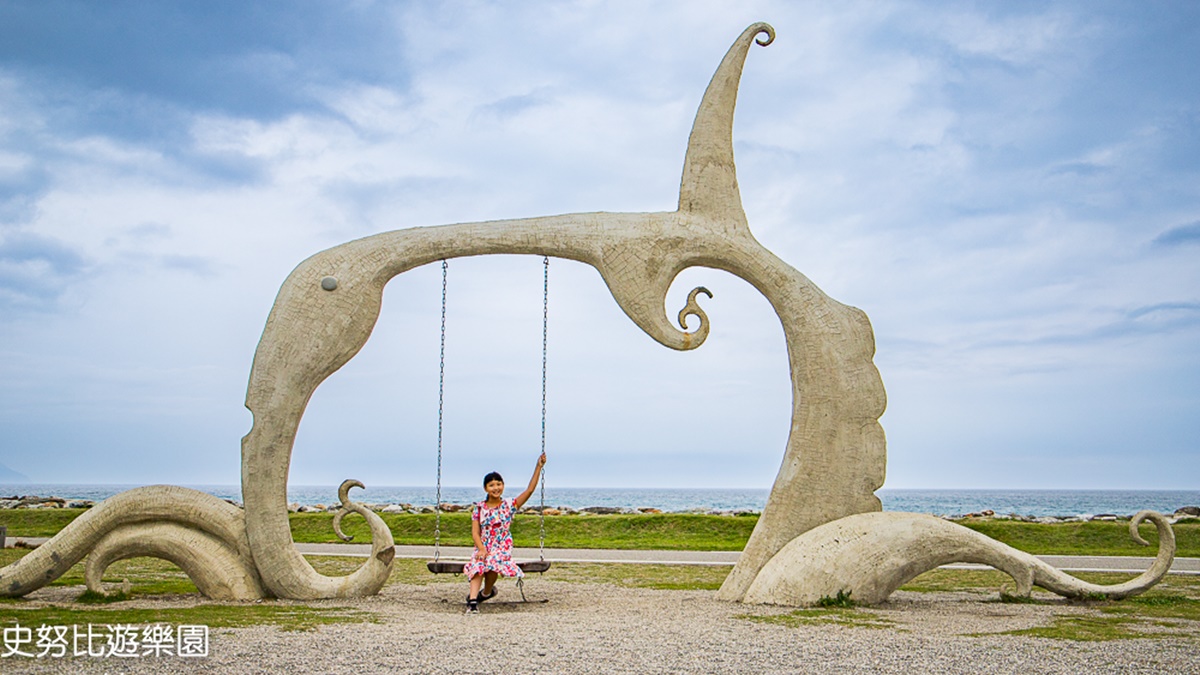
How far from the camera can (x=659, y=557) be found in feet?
44.4

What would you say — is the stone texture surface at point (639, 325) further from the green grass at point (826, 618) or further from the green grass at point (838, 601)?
Result: the green grass at point (826, 618)

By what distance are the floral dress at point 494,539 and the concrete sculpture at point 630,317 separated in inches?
35.6

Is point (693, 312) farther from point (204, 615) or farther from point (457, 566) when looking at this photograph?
point (204, 615)

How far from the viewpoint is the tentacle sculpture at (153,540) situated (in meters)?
7.80

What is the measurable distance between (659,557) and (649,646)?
7556 mm

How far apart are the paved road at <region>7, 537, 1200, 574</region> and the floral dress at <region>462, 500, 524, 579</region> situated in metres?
3.96

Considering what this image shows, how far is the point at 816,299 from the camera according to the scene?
27.6 ft

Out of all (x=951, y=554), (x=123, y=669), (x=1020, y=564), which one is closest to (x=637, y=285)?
(x=951, y=554)

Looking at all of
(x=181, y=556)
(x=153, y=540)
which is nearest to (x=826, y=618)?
(x=181, y=556)

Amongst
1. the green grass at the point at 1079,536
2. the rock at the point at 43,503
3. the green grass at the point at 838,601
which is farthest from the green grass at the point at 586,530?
the rock at the point at 43,503

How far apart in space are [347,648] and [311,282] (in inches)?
132

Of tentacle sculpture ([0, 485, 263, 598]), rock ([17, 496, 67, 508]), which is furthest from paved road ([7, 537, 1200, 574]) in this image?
rock ([17, 496, 67, 508])

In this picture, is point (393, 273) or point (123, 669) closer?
point (123, 669)

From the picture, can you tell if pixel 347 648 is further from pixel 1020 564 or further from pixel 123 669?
pixel 1020 564
